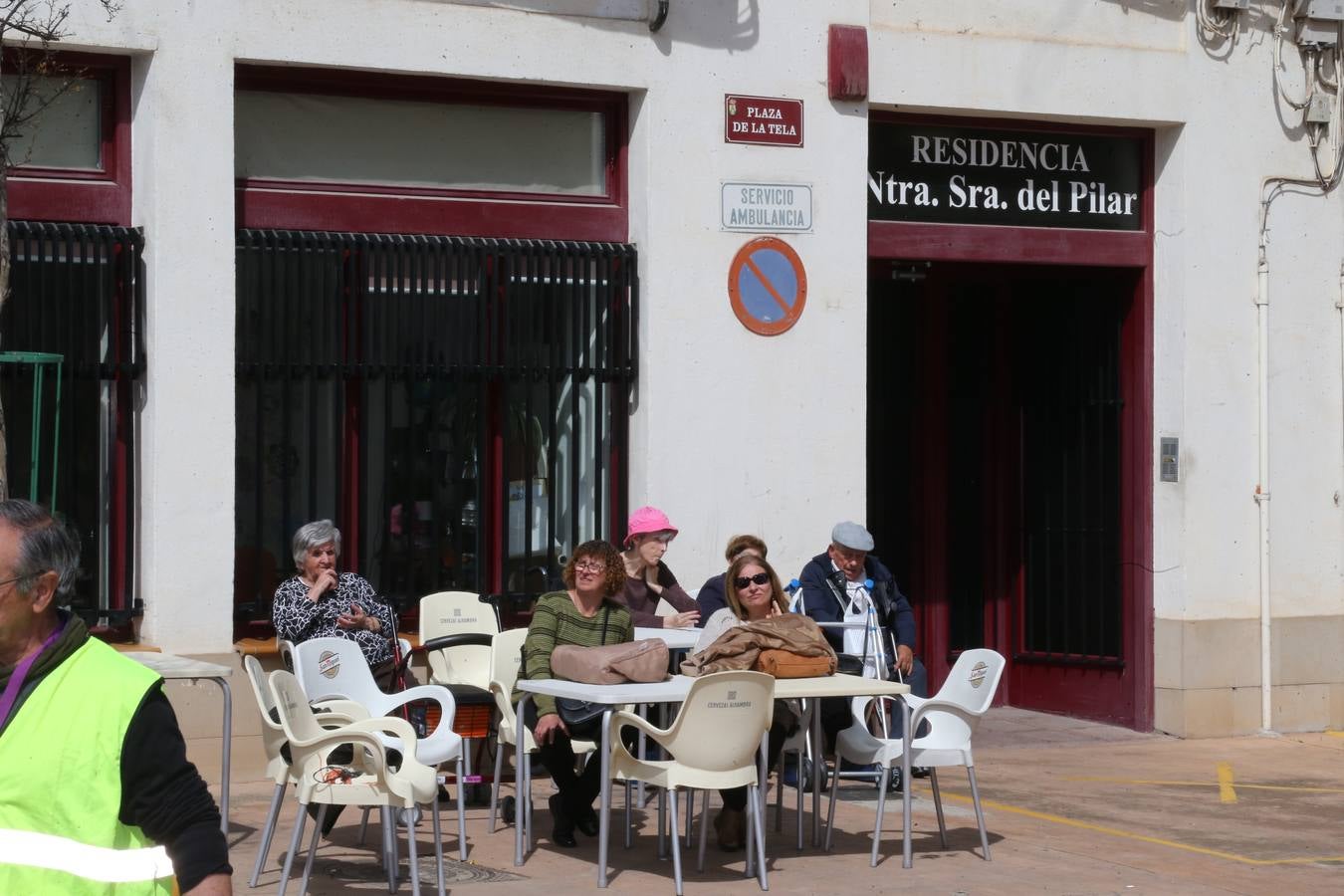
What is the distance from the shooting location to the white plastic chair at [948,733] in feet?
27.2

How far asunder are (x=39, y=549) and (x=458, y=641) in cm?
623

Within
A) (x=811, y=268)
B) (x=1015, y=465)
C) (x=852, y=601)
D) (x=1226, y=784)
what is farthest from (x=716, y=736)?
(x=1015, y=465)

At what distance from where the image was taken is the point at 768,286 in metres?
11.0

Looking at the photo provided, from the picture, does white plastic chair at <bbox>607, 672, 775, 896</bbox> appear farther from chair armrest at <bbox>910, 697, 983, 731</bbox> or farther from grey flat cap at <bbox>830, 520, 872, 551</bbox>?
grey flat cap at <bbox>830, 520, 872, 551</bbox>

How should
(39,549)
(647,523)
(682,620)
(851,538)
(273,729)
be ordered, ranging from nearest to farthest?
(39,549)
(273,729)
(851,538)
(682,620)
(647,523)

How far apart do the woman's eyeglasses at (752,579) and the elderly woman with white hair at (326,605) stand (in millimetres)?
1689

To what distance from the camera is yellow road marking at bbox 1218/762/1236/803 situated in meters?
10.0

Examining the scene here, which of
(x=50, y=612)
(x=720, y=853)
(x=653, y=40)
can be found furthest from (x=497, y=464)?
(x=50, y=612)

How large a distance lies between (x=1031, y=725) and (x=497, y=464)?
4.13 metres

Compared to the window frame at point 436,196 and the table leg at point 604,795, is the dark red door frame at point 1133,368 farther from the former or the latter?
the table leg at point 604,795

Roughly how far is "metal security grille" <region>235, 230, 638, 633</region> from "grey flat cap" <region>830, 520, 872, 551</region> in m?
1.62

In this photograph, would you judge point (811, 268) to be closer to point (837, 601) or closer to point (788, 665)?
point (837, 601)

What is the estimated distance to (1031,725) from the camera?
41.5ft

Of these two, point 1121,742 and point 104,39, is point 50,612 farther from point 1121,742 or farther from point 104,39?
point 1121,742
